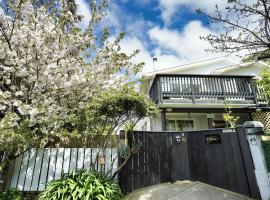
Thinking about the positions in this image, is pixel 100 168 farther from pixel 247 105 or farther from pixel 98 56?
pixel 247 105

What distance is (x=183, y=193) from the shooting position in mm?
4613

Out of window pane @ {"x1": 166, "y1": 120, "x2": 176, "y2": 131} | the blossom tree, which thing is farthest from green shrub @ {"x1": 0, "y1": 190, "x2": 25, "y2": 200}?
window pane @ {"x1": 166, "y1": 120, "x2": 176, "y2": 131}

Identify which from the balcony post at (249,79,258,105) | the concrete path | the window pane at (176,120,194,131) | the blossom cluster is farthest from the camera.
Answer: the window pane at (176,120,194,131)

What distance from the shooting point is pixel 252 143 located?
4.23 m

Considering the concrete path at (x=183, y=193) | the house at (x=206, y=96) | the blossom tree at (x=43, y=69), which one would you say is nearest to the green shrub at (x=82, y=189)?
the concrete path at (x=183, y=193)

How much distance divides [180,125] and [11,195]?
865 cm

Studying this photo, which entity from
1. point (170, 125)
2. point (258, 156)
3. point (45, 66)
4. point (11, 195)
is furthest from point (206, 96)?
point (11, 195)

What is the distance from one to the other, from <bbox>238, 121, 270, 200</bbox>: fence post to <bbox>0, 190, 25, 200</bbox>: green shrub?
550 cm

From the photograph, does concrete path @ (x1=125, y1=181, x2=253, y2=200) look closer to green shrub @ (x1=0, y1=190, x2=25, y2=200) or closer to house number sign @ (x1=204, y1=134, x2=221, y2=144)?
house number sign @ (x1=204, y1=134, x2=221, y2=144)

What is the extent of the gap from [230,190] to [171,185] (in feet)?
4.80

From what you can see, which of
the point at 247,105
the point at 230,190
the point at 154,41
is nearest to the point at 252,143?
the point at 230,190

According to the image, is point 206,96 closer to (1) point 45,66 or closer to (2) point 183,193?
(2) point 183,193

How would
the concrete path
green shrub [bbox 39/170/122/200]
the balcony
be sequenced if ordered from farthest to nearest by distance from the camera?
the balcony, the concrete path, green shrub [bbox 39/170/122/200]

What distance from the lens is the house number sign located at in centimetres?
510
